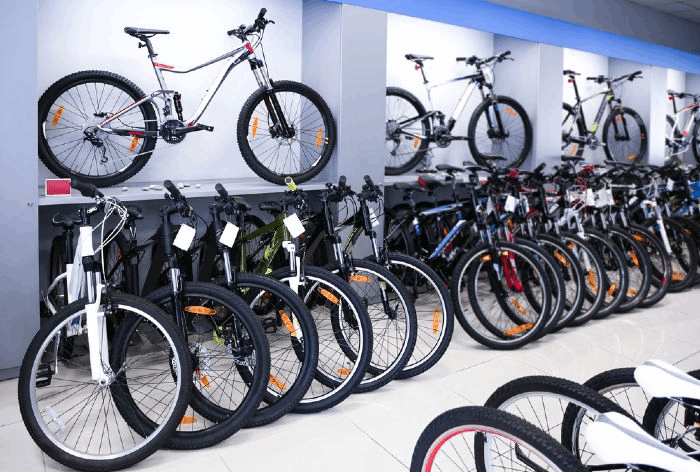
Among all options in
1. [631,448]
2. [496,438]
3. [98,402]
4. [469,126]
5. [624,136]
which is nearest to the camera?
[631,448]

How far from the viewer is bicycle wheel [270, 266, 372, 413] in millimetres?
2848

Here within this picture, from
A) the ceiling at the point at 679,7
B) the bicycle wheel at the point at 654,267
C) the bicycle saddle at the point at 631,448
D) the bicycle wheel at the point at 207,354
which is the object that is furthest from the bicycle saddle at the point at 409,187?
the ceiling at the point at 679,7

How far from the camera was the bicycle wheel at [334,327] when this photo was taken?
285 centimetres

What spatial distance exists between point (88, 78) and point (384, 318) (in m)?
1.93

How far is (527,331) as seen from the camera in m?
3.65

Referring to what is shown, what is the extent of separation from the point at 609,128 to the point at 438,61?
230 centimetres

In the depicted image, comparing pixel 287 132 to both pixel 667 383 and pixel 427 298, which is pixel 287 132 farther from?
pixel 667 383

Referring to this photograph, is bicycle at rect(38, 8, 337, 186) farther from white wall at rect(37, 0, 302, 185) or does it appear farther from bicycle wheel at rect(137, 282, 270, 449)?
bicycle wheel at rect(137, 282, 270, 449)

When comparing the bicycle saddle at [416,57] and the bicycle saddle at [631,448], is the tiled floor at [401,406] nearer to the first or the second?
the bicycle saddle at [631,448]

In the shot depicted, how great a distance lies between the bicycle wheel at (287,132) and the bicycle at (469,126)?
73cm

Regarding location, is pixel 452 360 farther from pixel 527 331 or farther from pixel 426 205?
pixel 426 205

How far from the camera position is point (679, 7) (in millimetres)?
797

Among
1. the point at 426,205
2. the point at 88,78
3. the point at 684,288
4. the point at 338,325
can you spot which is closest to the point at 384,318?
the point at 338,325

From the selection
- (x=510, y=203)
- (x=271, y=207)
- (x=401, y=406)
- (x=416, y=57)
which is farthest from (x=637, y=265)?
(x=271, y=207)
